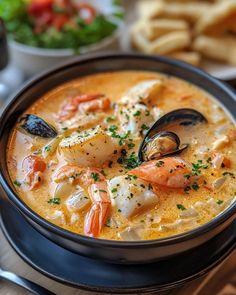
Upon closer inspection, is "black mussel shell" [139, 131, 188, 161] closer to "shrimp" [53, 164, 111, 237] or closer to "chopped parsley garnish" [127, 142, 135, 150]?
"chopped parsley garnish" [127, 142, 135, 150]

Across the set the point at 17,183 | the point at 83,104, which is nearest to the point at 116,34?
the point at 83,104

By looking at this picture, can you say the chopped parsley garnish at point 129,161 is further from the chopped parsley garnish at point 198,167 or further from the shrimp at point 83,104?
the shrimp at point 83,104

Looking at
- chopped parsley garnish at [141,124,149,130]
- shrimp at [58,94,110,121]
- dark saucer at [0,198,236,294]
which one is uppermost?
shrimp at [58,94,110,121]

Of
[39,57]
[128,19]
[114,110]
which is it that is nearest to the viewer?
[114,110]

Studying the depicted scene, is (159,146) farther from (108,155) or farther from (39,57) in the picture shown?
(39,57)

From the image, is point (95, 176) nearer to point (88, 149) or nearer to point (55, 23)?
point (88, 149)

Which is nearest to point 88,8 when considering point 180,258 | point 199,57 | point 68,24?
point 68,24

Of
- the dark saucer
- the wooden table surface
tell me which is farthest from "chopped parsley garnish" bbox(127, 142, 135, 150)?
the wooden table surface
